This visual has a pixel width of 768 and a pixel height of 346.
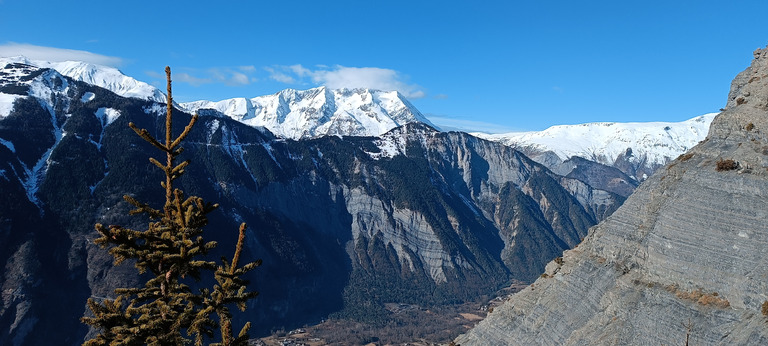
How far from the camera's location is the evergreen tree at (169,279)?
1526 cm

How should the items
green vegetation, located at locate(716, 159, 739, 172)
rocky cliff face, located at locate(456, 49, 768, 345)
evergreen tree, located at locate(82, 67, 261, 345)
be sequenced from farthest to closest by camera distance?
green vegetation, located at locate(716, 159, 739, 172) → rocky cliff face, located at locate(456, 49, 768, 345) → evergreen tree, located at locate(82, 67, 261, 345)

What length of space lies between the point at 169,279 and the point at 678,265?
4708 cm

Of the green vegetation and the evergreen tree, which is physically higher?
the green vegetation

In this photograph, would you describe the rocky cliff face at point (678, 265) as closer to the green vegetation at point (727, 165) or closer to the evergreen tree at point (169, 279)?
the green vegetation at point (727, 165)

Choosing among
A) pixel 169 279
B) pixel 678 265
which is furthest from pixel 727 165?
pixel 169 279

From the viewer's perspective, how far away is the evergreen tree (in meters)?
15.3

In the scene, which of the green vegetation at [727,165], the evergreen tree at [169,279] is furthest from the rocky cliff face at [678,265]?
the evergreen tree at [169,279]

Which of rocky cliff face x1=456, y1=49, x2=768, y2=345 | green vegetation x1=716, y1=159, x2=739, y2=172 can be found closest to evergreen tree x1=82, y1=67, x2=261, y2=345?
rocky cliff face x1=456, y1=49, x2=768, y2=345

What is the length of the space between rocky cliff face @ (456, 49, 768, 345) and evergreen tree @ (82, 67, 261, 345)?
4228 cm

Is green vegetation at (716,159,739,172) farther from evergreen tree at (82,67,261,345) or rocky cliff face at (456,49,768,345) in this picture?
evergreen tree at (82,67,261,345)

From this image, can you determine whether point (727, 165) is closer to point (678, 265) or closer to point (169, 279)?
point (678, 265)

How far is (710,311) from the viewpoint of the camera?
143ft

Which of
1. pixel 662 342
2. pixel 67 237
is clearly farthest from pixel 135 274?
pixel 662 342

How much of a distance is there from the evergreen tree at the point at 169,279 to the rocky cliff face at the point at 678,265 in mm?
42279
